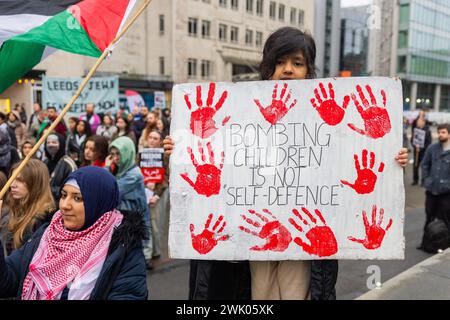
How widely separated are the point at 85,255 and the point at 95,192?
294mm

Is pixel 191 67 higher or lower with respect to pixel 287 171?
higher

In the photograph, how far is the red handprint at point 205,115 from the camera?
2389mm

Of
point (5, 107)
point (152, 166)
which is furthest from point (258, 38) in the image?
point (152, 166)

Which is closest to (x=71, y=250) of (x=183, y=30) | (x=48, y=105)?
(x=48, y=105)

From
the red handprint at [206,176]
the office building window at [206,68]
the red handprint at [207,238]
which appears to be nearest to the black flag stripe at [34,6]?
the red handprint at [206,176]

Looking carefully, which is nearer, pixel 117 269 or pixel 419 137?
pixel 117 269

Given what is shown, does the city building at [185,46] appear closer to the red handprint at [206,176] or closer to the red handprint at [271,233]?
the red handprint at [206,176]

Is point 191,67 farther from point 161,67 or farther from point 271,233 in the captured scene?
point 271,233

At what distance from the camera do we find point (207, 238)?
7.81 feet

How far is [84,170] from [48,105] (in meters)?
9.27

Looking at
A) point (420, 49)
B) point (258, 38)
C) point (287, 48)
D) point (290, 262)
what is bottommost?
point (290, 262)

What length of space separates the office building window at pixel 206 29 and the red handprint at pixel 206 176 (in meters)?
37.8
